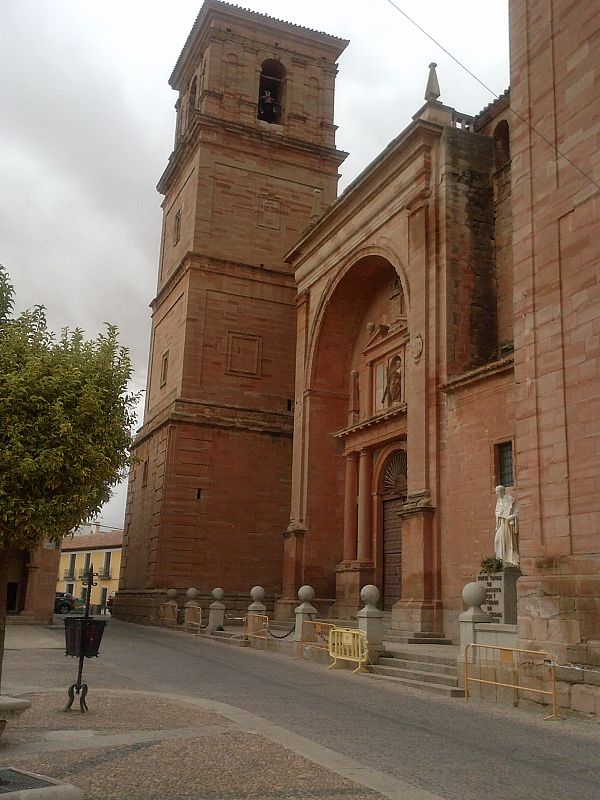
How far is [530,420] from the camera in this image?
13.2 metres

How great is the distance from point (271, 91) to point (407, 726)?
30228 millimetres

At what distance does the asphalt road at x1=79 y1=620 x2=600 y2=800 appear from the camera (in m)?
6.88

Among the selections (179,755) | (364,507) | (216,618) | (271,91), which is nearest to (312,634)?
(216,618)

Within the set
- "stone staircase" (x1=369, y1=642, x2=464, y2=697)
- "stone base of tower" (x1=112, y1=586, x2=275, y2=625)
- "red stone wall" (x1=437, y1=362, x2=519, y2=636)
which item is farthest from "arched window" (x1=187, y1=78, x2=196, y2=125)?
"stone staircase" (x1=369, y1=642, x2=464, y2=697)

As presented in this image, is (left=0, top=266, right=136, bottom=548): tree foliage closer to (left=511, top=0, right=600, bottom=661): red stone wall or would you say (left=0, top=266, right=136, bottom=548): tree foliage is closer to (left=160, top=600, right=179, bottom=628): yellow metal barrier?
(left=511, top=0, right=600, bottom=661): red stone wall

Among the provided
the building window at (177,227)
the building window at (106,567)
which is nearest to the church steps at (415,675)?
the building window at (177,227)

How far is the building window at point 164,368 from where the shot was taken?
→ 105 ft

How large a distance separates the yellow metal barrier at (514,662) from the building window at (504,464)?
17.9ft

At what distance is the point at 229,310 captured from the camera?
101 ft

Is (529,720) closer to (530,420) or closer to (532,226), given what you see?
A: (530,420)

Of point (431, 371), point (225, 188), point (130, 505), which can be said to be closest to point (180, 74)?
point (225, 188)

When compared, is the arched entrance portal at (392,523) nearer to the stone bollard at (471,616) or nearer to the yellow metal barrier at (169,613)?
the yellow metal barrier at (169,613)

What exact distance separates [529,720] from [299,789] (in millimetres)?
5363

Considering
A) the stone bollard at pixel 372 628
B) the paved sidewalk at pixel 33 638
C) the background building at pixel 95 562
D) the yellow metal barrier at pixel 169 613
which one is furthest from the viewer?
the background building at pixel 95 562
